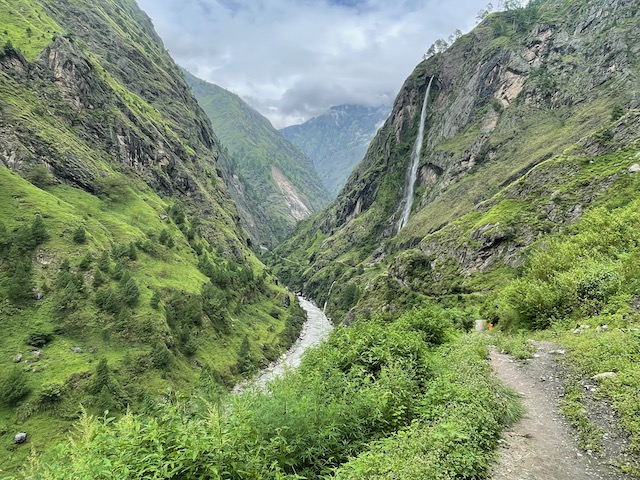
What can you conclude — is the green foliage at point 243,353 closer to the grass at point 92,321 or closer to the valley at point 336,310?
the valley at point 336,310

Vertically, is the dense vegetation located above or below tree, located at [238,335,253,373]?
above

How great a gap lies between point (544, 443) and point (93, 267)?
106994mm

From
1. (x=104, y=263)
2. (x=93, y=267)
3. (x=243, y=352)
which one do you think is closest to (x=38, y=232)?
(x=93, y=267)

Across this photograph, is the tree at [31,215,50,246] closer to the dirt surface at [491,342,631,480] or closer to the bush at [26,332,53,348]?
the bush at [26,332,53,348]

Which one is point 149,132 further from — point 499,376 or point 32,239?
point 499,376

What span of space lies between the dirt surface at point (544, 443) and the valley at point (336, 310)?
7 centimetres

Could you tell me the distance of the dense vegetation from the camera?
870 centimetres

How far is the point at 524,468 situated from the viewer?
35.1 ft

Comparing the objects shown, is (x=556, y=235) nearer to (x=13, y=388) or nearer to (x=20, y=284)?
(x=13, y=388)

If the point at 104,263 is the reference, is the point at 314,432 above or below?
below

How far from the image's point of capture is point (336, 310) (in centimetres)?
17350

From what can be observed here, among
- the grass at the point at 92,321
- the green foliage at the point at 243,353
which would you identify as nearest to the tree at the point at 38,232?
the grass at the point at 92,321

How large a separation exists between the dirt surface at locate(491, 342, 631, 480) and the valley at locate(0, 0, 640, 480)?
0.07 m

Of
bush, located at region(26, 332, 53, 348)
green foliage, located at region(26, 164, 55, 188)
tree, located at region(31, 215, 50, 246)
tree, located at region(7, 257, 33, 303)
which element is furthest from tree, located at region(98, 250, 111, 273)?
green foliage, located at region(26, 164, 55, 188)
